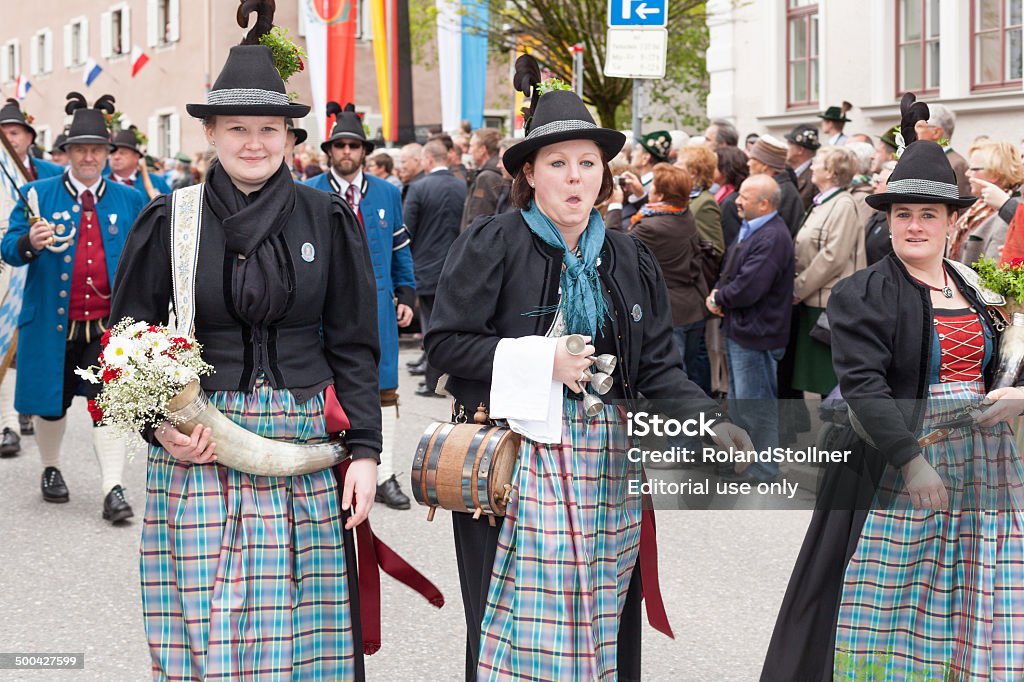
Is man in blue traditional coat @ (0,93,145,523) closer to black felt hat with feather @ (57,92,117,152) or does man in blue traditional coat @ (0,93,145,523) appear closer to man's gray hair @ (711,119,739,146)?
black felt hat with feather @ (57,92,117,152)

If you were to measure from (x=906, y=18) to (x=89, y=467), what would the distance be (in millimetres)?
11299

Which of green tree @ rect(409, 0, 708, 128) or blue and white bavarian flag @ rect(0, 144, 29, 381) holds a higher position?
green tree @ rect(409, 0, 708, 128)

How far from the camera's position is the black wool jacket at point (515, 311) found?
143 inches

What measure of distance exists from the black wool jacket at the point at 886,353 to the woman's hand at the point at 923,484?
0.04m

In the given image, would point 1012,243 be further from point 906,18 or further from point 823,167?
point 906,18

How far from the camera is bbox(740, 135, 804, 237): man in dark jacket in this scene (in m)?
8.79

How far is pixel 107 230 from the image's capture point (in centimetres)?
725

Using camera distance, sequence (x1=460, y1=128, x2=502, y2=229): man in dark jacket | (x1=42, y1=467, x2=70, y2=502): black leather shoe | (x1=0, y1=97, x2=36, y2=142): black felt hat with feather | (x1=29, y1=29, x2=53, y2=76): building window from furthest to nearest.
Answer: (x1=29, y1=29, x2=53, y2=76): building window → (x1=460, y1=128, x2=502, y2=229): man in dark jacket → (x1=0, y1=97, x2=36, y2=142): black felt hat with feather → (x1=42, y1=467, x2=70, y2=502): black leather shoe

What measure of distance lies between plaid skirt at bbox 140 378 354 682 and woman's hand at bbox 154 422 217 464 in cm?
8

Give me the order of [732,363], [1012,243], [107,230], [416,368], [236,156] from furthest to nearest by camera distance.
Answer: [416,368] < [732,363] < [107,230] < [1012,243] < [236,156]

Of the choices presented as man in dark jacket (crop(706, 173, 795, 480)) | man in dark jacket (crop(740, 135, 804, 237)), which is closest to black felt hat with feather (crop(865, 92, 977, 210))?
man in dark jacket (crop(706, 173, 795, 480))

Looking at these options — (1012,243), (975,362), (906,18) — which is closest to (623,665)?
(975,362)

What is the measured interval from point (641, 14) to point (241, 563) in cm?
570

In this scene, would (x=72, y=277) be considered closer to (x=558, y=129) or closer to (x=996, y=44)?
(x=558, y=129)
